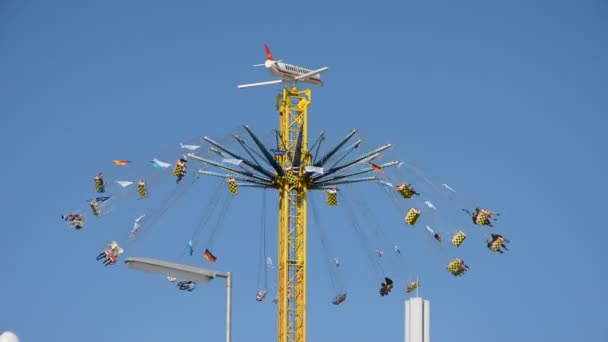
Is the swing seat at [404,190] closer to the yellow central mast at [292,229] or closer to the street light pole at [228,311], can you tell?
the yellow central mast at [292,229]

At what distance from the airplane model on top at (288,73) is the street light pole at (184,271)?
45.8 metres

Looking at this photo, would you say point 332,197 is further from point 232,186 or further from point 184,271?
point 184,271

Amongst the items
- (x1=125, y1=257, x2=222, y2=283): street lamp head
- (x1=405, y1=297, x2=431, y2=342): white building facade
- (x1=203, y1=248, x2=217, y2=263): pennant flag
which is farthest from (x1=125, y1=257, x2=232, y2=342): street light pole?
(x1=203, y1=248, x2=217, y2=263): pennant flag

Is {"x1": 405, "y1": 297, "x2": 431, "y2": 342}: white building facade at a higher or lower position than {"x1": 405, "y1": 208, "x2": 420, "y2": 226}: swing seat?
lower

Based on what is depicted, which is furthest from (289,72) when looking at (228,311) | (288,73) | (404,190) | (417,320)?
(417,320)

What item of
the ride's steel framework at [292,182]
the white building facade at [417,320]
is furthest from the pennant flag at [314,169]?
the white building facade at [417,320]

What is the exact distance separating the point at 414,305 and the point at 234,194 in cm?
4627

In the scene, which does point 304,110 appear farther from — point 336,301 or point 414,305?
point 414,305

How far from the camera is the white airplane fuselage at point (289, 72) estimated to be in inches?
4124

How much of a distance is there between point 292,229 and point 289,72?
10.3 meters

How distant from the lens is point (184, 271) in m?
58.8

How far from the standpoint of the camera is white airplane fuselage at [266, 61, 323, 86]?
105m

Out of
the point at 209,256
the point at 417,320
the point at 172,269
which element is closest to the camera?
the point at 417,320

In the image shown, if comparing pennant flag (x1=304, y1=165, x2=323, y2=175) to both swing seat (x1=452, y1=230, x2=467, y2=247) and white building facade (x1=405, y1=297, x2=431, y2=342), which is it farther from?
white building facade (x1=405, y1=297, x2=431, y2=342)
